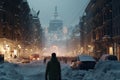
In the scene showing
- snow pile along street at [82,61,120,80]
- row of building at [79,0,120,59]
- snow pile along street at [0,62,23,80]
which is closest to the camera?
snow pile along street at [82,61,120,80]

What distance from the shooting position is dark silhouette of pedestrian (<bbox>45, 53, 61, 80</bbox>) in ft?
49.5

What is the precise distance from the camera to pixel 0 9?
93438 millimetres

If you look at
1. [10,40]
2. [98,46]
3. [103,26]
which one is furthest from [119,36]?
[10,40]

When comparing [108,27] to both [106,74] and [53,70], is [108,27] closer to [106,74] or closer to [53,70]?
[106,74]

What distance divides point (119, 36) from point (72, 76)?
46357mm

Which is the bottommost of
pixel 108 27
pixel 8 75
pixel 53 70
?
pixel 8 75

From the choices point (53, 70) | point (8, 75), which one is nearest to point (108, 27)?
point (8, 75)

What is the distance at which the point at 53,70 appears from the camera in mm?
15203

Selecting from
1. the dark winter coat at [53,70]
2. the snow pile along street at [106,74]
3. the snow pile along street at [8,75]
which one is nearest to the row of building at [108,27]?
the snow pile along street at [106,74]

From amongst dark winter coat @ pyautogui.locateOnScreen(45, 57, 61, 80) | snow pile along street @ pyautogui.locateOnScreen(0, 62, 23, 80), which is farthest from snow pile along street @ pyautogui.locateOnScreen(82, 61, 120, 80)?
dark winter coat @ pyautogui.locateOnScreen(45, 57, 61, 80)

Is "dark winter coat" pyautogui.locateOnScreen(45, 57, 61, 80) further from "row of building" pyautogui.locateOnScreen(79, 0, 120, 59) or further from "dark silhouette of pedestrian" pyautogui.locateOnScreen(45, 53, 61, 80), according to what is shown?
"row of building" pyautogui.locateOnScreen(79, 0, 120, 59)

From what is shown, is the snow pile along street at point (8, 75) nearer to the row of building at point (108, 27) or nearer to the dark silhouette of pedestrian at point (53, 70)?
the dark silhouette of pedestrian at point (53, 70)

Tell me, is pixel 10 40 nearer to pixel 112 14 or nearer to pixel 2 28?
pixel 2 28

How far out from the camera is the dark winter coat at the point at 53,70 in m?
15.1
